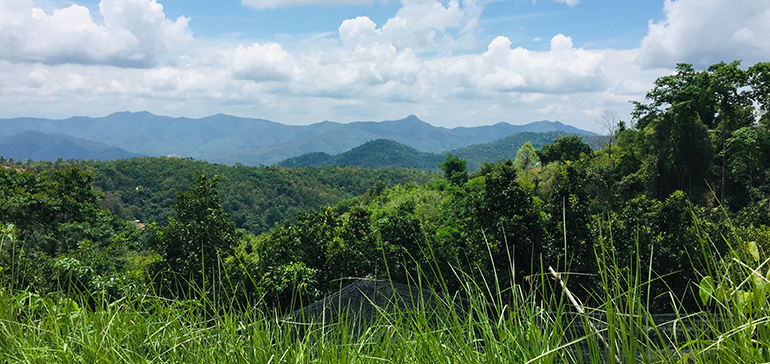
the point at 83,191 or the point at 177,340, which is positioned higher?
the point at 177,340

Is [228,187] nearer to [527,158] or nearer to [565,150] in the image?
[527,158]

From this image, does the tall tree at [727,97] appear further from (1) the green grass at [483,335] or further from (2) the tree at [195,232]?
(1) the green grass at [483,335]

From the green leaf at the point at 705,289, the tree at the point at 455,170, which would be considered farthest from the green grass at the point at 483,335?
the tree at the point at 455,170

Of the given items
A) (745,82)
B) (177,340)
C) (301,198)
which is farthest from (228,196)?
(177,340)

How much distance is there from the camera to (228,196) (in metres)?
68.6

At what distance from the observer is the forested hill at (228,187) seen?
60.7 m

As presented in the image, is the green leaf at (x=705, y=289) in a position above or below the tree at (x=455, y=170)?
above

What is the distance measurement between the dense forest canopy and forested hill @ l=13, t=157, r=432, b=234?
101 inches

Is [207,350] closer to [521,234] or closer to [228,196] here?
[521,234]

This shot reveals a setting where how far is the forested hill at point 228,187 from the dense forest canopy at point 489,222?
2578 mm

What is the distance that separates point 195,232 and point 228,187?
213 feet

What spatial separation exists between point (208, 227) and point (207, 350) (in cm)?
954

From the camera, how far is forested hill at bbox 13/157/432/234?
6069 cm

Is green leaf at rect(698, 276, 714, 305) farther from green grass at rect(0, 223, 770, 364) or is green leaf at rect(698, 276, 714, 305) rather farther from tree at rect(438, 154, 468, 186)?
tree at rect(438, 154, 468, 186)
